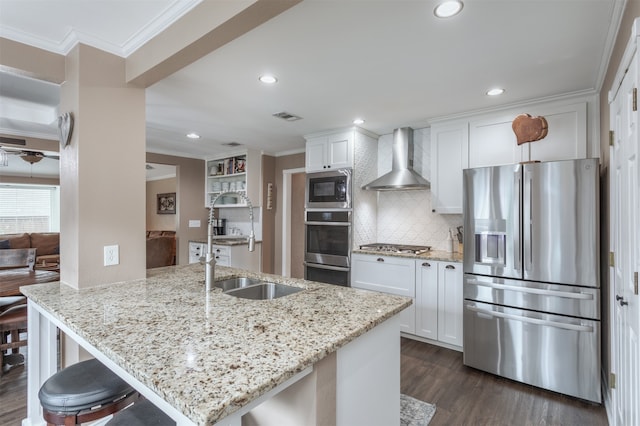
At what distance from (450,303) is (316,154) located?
2.37 m

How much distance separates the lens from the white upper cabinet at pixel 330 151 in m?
3.85

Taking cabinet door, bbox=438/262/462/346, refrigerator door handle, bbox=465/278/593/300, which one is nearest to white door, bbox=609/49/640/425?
Answer: refrigerator door handle, bbox=465/278/593/300

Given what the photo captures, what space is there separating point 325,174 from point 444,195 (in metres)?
1.45

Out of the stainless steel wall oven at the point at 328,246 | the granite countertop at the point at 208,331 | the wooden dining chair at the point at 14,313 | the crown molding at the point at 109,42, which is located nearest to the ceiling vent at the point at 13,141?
the wooden dining chair at the point at 14,313

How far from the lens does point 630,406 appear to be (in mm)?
1465

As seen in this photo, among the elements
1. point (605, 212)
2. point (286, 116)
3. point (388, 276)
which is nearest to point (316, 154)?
point (286, 116)

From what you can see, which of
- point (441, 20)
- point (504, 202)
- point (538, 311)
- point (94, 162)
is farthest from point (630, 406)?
point (94, 162)

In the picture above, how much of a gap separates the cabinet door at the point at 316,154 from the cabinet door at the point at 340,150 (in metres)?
0.08

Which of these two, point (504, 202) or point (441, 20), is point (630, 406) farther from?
point (441, 20)

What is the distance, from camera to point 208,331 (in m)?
1.17

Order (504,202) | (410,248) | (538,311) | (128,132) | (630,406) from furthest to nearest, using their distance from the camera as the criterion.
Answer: (410,248)
(504,202)
(538,311)
(128,132)
(630,406)

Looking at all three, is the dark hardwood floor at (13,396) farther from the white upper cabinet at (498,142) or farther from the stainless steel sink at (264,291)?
the white upper cabinet at (498,142)

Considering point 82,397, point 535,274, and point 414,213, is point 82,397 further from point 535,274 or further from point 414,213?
point 414,213

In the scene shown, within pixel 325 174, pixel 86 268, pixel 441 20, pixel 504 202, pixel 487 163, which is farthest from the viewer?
pixel 325 174
